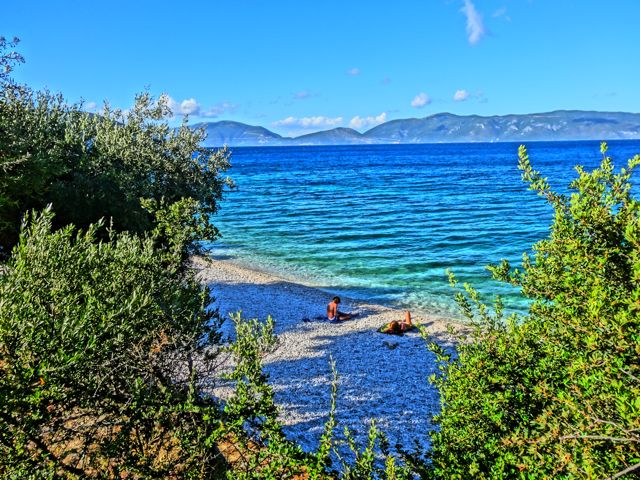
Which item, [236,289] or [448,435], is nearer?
[448,435]

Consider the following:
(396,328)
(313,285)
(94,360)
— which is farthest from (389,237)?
(94,360)

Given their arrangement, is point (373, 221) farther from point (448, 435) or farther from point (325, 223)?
point (448, 435)

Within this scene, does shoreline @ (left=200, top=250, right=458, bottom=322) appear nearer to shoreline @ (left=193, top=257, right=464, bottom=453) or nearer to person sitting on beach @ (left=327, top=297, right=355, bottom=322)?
shoreline @ (left=193, top=257, right=464, bottom=453)

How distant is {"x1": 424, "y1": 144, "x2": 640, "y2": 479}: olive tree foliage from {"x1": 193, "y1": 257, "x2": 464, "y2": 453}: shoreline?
12.9ft

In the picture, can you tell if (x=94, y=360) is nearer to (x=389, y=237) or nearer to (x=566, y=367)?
(x=566, y=367)

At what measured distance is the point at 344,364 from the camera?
57.8ft

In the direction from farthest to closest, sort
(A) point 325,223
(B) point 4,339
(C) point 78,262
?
1. (A) point 325,223
2. (C) point 78,262
3. (B) point 4,339

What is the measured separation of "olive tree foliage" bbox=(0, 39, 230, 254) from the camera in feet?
44.4

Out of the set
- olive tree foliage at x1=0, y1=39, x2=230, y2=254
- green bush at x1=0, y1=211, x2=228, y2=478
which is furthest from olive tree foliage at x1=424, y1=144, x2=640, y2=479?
olive tree foliage at x1=0, y1=39, x2=230, y2=254

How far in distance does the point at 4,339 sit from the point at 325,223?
1652 inches

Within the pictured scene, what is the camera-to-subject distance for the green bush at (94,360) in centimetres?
546

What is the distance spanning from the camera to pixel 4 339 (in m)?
5.74

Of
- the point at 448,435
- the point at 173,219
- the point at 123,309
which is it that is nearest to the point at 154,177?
the point at 173,219

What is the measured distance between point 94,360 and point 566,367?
6382 mm
